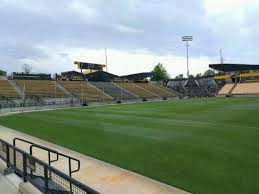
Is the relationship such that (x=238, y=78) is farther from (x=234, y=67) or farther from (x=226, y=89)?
(x=226, y=89)

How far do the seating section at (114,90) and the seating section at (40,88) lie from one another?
12221mm

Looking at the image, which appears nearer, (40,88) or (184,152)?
(184,152)

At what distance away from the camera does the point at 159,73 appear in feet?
420

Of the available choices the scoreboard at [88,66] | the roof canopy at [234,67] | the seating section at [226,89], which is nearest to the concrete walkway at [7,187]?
the seating section at [226,89]

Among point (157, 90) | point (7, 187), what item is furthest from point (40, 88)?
point (7, 187)

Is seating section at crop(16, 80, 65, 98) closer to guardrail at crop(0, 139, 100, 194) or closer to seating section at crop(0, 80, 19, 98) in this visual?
seating section at crop(0, 80, 19, 98)

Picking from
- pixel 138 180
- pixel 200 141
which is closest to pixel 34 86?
pixel 200 141

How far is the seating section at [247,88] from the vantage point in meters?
84.0

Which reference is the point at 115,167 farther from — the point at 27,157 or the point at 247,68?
the point at 247,68

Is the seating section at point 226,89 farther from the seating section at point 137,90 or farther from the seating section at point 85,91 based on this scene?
the seating section at point 85,91

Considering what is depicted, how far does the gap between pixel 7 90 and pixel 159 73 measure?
78647 mm

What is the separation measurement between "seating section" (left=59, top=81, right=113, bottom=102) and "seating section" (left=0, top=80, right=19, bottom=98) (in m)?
12.1

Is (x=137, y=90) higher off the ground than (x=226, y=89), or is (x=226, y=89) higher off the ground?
(x=137, y=90)

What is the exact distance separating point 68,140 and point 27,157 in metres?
9.43
